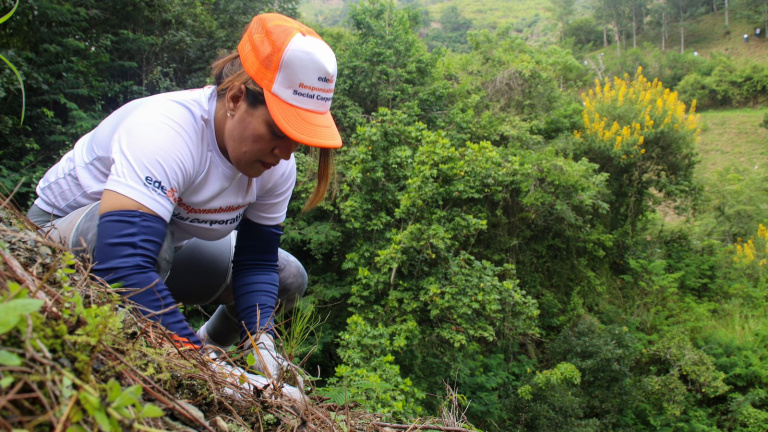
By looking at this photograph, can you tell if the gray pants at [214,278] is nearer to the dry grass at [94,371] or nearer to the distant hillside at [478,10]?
the dry grass at [94,371]

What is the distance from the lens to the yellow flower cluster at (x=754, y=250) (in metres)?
11.2

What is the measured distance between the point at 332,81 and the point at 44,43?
6528 mm

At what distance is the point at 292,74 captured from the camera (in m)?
1.46

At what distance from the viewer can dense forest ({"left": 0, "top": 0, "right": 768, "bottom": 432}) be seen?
5.69 meters

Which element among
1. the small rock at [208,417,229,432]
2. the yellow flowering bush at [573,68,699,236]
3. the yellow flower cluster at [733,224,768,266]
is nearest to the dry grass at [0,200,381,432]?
the small rock at [208,417,229,432]

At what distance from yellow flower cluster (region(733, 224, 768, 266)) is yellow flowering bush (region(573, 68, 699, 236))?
65.1 inches

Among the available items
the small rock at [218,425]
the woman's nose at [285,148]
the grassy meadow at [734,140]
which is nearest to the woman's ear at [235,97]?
the woman's nose at [285,148]

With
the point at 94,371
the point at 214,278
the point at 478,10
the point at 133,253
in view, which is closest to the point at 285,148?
the point at 133,253

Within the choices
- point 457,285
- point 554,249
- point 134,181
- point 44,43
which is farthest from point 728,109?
point 134,181

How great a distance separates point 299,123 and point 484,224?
4616mm

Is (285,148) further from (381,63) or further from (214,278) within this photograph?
(381,63)

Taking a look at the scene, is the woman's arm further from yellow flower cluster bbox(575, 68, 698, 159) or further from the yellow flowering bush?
yellow flower cluster bbox(575, 68, 698, 159)

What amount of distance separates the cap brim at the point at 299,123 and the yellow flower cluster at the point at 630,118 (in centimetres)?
1108

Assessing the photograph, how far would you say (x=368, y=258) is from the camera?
618cm
